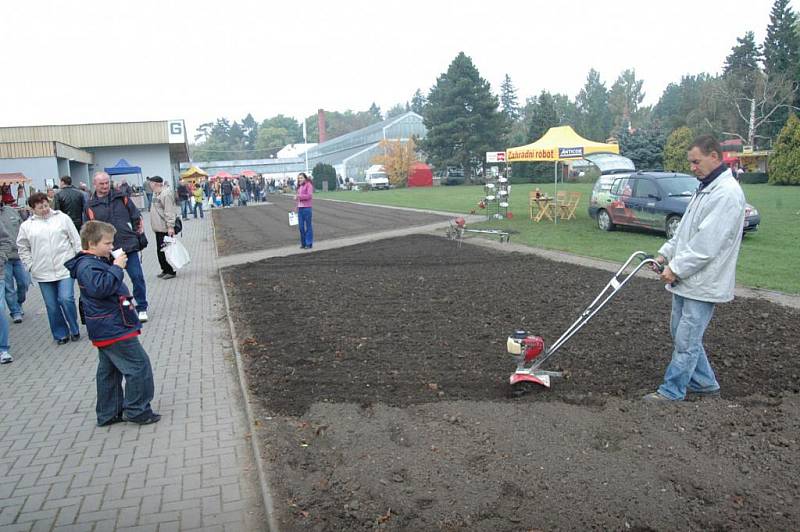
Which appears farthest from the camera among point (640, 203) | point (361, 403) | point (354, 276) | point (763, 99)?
point (763, 99)

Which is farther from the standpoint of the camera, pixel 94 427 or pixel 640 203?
pixel 640 203

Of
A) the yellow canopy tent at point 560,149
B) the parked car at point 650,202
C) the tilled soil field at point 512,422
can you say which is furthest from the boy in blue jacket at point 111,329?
the yellow canopy tent at point 560,149

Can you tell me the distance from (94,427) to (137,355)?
763 mm

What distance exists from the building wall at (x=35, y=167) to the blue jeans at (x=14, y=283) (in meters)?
25.4

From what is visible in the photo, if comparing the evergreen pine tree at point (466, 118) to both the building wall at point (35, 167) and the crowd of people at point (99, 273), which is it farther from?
the crowd of people at point (99, 273)

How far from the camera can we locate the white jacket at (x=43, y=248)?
7.66 m

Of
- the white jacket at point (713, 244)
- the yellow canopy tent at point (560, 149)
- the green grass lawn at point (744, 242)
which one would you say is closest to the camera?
the white jacket at point (713, 244)

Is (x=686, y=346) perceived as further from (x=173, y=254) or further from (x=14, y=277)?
(x=173, y=254)

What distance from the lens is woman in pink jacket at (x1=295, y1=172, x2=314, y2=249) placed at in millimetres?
16016

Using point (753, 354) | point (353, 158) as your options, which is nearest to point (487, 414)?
point (753, 354)

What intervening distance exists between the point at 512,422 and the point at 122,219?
21.5ft

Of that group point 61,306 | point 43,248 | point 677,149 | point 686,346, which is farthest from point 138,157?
point 686,346

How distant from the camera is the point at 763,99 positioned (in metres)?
58.1

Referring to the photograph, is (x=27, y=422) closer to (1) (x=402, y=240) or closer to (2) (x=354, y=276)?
(2) (x=354, y=276)
